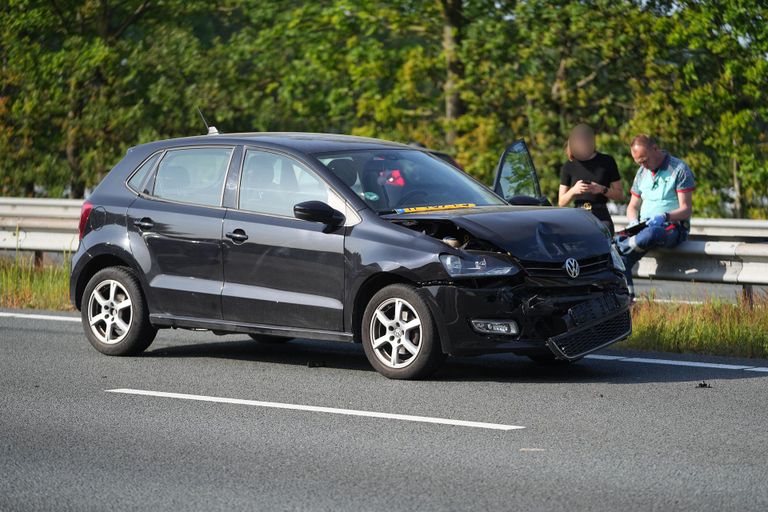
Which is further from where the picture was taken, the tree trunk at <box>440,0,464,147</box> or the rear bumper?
the tree trunk at <box>440,0,464,147</box>

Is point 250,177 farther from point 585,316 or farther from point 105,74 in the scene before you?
point 105,74

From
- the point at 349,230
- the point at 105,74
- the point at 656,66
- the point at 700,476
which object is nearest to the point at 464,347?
the point at 349,230

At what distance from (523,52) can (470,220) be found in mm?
15154

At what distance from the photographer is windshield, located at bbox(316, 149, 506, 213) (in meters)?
9.28

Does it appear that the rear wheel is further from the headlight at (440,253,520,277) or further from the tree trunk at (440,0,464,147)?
the tree trunk at (440,0,464,147)

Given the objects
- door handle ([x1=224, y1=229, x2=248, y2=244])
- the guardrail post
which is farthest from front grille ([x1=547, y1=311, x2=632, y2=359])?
the guardrail post

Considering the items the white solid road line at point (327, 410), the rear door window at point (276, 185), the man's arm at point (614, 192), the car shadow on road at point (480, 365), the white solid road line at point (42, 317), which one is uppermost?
the rear door window at point (276, 185)

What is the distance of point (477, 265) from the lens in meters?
8.53

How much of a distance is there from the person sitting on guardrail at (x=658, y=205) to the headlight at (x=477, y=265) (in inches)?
138

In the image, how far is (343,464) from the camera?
6441 mm

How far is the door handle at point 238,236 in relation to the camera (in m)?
9.46

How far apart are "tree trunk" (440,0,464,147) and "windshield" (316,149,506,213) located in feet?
47.4

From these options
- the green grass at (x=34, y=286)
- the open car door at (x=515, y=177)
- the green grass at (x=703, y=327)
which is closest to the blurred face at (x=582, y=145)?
the open car door at (x=515, y=177)

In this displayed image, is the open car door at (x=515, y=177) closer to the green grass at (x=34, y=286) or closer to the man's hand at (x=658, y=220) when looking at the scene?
the man's hand at (x=658, y=220)
